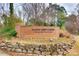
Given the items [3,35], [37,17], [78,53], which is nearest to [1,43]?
[3,35]

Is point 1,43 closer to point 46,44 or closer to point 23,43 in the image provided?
point 23,43

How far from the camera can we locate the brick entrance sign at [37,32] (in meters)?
1.28

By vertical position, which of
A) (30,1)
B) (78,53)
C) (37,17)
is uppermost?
(30,1)

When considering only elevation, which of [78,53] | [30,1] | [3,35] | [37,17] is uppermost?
[30,1]

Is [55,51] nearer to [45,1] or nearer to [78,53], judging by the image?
[78,53]

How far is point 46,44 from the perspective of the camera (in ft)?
4.19

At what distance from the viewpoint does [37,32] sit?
50.3 inches

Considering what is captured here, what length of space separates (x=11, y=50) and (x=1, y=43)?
77 mm

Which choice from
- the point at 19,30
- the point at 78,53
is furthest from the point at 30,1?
the point at 78,53

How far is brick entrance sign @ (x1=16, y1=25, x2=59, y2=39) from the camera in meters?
1.28

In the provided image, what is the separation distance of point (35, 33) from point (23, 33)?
0.08 metres

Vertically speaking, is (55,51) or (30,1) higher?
(30,1)

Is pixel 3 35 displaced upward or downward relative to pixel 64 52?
upward

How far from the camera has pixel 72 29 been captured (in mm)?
1281
